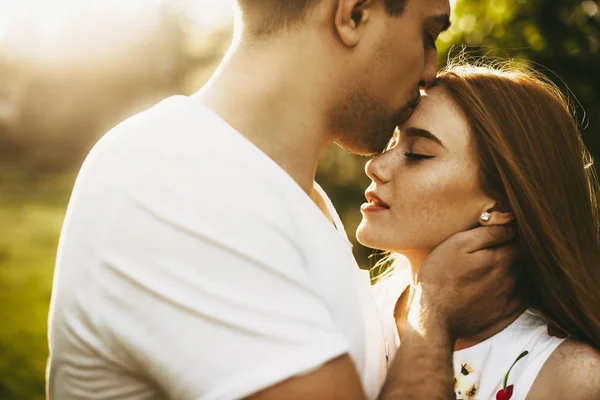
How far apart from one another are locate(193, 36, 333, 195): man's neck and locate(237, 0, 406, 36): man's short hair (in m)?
0.06

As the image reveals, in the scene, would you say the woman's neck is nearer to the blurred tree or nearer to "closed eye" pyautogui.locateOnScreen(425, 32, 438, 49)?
"closed eye" pyautogui.locateOnScreen(425, 32, 438, 49)

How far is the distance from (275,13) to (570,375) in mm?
1640

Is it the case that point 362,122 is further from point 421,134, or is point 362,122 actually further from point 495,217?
point 495,217

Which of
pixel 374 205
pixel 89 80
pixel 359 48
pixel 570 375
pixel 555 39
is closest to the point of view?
pixel 359 48

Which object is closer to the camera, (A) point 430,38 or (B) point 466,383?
(A) point 430,38

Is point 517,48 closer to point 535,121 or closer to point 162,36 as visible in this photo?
point 535,121

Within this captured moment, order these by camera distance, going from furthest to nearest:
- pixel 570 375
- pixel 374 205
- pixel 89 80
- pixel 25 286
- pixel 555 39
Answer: pixel 89 80 → pixel 25 286 → pixel 555 39 → pixel 374 205 → pixel 570 375

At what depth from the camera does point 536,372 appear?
2633 mm

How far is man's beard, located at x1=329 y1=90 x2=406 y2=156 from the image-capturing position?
249cm

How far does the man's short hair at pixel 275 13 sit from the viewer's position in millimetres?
2281

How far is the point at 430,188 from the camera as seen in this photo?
2.86 m

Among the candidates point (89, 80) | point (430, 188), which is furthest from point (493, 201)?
point (89, 80)

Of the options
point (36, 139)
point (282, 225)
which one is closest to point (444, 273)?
point (282, 225)

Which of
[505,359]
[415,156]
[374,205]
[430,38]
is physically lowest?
[505,359]
